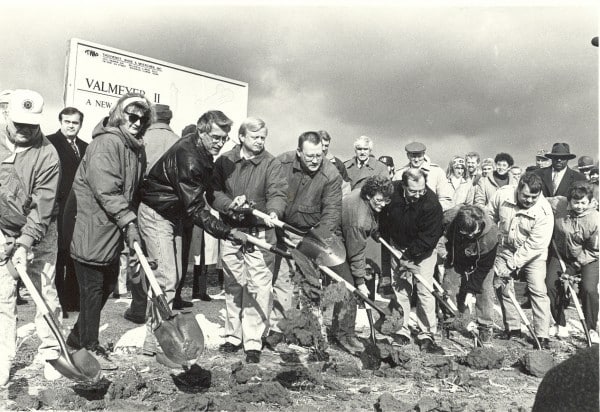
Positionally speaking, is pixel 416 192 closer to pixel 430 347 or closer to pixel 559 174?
pixel 430 347

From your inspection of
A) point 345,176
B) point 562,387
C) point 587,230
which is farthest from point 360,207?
point 562,387

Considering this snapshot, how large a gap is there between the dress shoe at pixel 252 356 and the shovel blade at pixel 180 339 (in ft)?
3.96

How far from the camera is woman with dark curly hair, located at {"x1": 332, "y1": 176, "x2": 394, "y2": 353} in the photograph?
515 cm

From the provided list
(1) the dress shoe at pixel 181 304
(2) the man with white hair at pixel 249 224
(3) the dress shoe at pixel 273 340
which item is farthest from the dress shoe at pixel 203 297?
(2) the man with white hair at pixel 249 224

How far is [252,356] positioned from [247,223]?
108 centimetres

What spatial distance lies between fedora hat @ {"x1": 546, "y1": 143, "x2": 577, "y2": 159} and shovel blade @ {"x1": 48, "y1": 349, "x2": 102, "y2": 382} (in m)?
6.42

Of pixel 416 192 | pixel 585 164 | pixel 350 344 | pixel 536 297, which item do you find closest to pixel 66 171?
pixel 350 344

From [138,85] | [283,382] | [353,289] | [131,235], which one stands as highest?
[138,85]

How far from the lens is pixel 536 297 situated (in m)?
5.64

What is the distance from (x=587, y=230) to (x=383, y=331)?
2.49 m

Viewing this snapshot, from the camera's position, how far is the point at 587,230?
577 cm

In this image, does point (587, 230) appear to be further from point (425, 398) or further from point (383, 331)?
point (425, 398)

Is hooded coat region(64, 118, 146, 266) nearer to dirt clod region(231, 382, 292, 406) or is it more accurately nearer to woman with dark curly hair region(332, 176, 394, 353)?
dirt clod region(231, 382, 292, 406)

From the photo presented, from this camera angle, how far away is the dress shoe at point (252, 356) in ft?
14.3
